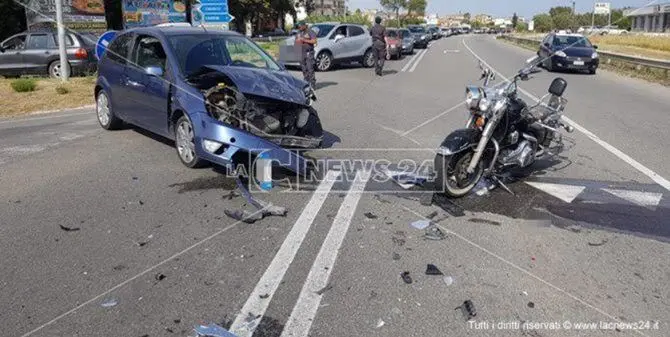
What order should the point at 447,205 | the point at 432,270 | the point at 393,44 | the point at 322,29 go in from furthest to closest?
1. the point at 393,44
2. the point at 322,29
3. the point at 447,205
4. the point at 432,270

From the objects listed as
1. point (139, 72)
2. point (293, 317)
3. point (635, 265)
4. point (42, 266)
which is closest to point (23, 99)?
point (139, 72)

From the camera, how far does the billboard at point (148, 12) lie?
2875cm

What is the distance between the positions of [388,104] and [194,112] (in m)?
6.77

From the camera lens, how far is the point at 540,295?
375 centimetres

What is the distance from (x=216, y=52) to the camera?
7492 millimetres

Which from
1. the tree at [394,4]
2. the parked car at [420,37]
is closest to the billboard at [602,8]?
the parked car at [420,37]

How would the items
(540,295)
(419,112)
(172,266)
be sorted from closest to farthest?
1. (540,295)
2. (172,266)
3. (419,112)

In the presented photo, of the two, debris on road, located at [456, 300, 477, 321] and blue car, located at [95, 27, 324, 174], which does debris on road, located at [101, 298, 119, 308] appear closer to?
debris on road, located at [456, 300, 477, 321]

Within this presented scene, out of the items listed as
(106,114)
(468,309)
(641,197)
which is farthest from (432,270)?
(106,114)

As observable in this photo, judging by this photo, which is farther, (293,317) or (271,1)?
(271,1)

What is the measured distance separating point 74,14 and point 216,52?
71.6 feet

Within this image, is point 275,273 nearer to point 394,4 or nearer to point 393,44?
point 393,44

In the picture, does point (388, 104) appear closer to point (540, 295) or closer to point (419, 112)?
point (419, 112)

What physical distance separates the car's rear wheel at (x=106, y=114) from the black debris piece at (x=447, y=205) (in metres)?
5.61
